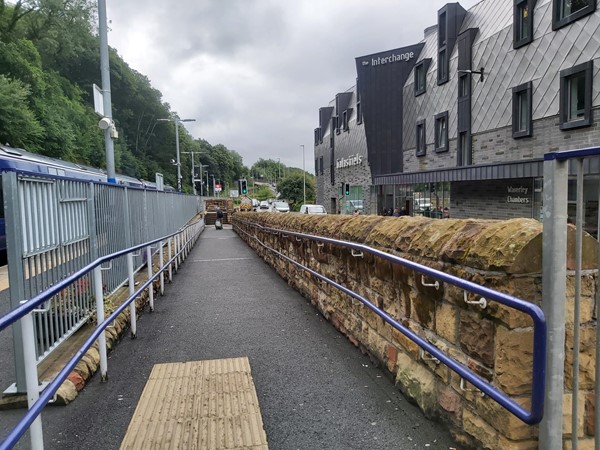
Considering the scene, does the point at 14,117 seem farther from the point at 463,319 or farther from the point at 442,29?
the point at 463,319

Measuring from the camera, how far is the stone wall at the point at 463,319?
2312 mm

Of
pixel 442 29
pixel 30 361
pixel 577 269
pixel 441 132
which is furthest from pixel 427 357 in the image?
pixel 442 29

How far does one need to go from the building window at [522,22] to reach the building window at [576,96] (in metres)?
3.05

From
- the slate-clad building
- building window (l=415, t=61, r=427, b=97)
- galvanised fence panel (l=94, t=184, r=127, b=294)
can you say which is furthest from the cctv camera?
building window (l=415, t=61, r=427, b=97)

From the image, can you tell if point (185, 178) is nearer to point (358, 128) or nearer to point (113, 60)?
point (113, 60)

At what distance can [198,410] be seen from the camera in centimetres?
318

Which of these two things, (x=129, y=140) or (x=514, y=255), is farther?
(x=129, y=140)

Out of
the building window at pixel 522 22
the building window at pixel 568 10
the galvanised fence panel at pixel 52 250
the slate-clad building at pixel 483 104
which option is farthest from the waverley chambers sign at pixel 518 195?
the galvanised fence panel at pixel 52 250

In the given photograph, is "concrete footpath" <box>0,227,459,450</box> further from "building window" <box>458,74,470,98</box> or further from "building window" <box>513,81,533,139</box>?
"building window" <box>458,74,470,98</box>

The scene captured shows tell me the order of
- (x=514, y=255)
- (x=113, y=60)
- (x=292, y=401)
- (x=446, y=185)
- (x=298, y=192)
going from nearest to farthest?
1. (x=514, y=255)
2. (x=292, y=401)
3. (x=446, y=185)
4. (x=113, y=60)
5. (x=298, y=192)

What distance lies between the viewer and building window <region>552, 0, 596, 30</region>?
16.5m

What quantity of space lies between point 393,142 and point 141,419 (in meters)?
33.4

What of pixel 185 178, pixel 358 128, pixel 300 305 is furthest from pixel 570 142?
pixel 185 178

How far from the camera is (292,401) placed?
3443mm
